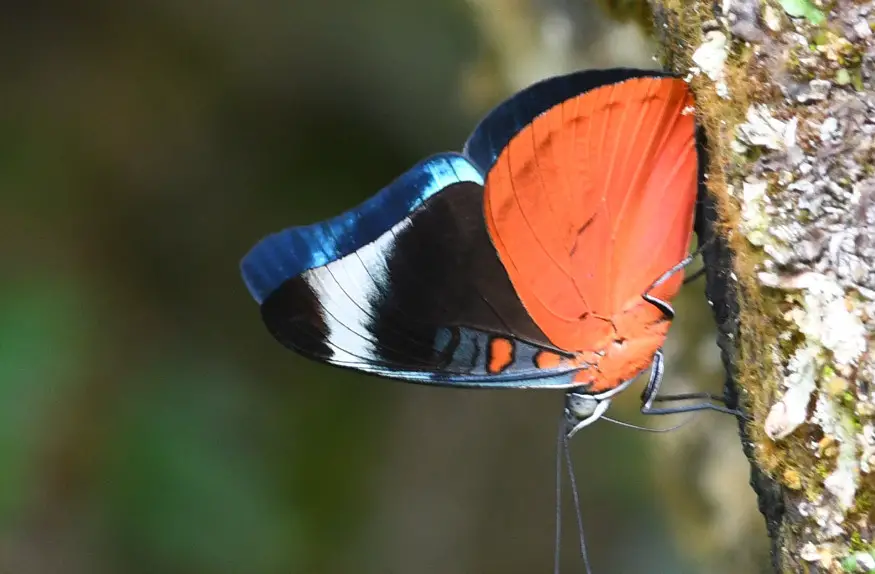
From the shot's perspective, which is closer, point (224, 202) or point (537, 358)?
point (537, 358)

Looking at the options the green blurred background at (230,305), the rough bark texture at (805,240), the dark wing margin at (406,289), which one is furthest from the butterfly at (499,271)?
the green blurred background at (230,305)

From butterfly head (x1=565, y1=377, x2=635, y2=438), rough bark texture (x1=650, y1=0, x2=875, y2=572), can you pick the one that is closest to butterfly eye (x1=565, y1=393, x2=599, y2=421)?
butterfly head (x1=565, y1=377, x2=635, y2=438)

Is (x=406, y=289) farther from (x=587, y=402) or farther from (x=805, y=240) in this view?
(x=805, y=240)

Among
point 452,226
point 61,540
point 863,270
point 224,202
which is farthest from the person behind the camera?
point 224,202

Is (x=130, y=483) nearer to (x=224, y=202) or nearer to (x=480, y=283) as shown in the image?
(x=224, y=202)

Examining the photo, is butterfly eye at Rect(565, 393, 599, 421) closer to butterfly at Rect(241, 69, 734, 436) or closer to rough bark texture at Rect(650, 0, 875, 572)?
butterfly at Rect(241, 69, 734, 436)

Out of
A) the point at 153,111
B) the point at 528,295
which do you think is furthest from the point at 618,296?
the point at 153,111

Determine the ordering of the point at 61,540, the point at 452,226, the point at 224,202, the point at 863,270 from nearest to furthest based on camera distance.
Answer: the point at 863,270 → the point at 452,226 → the point at 61,540 → the point at 224,202
